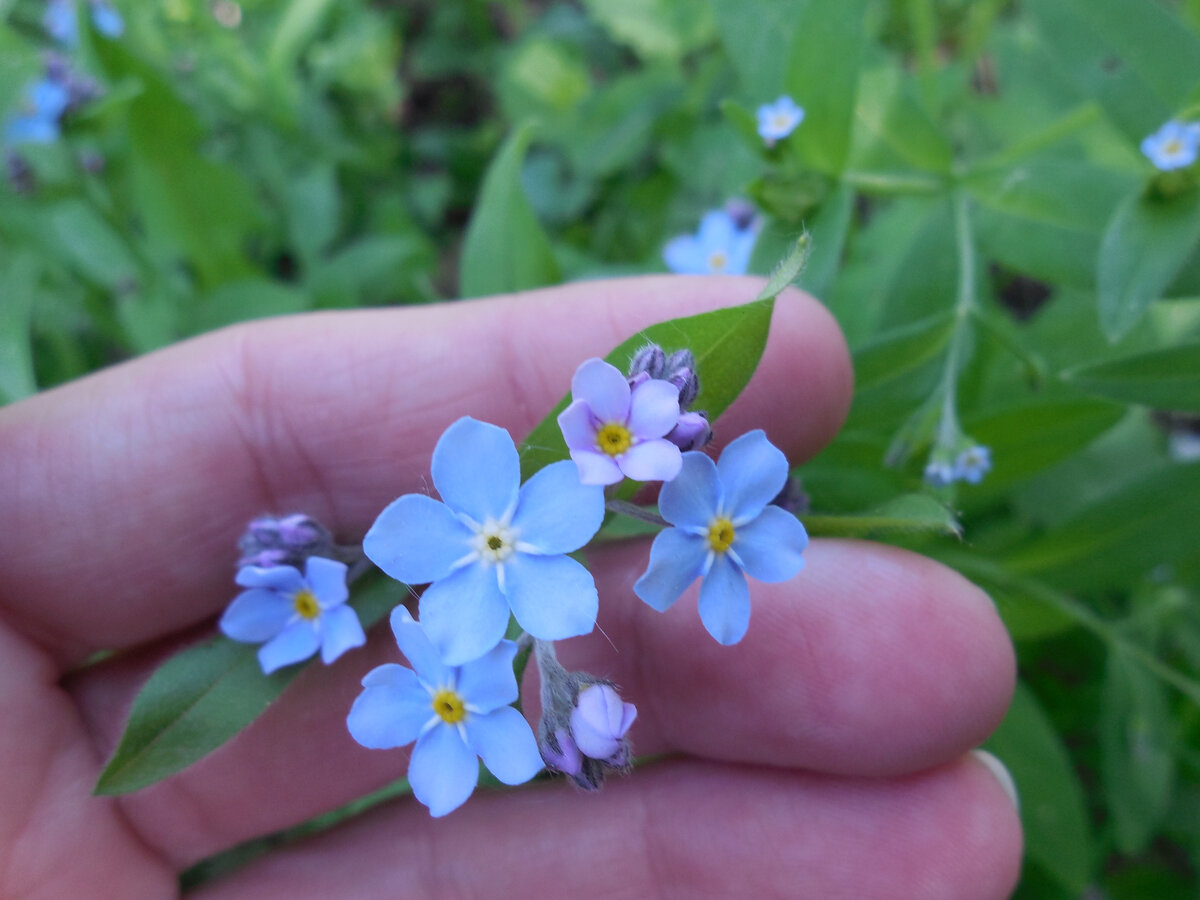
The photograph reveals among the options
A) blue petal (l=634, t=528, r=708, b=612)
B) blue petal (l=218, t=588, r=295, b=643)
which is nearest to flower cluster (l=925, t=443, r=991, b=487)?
blue petal (l=634, t=528, r=708, b=612)

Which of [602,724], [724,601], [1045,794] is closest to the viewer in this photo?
[602,724]

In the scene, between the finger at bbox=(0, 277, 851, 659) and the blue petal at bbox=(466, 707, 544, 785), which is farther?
the finger at bbox=(0, 277, 851, 659)

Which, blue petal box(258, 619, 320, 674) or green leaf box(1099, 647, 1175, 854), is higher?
blue petal box(258, 619, 320, 674)

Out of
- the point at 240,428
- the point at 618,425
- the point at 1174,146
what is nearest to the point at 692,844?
the point at 618,425

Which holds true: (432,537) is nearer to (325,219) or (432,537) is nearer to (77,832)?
(77,832)

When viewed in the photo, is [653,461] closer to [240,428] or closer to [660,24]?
[240,428]

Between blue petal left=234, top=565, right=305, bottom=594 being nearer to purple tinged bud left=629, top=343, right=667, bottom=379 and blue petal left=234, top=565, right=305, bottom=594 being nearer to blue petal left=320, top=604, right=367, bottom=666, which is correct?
blue petal left=320, top=604, right=367, bottom=666

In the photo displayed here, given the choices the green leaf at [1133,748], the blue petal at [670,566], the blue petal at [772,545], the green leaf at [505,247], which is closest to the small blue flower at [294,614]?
the blue petal at [670,566]

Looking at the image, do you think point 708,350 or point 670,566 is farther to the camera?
point 708,350
